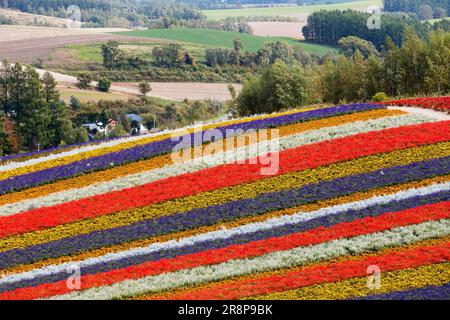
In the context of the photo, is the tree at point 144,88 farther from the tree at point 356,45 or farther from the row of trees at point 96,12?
the row of trees at point 96,12

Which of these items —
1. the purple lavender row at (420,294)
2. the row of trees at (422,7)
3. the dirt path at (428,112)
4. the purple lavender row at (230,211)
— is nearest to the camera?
the purple lavender row at (420,294)

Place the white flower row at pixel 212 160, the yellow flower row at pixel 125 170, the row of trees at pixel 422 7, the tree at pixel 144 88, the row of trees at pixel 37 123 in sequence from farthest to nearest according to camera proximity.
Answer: the row of trees at pixel 422 7 → the tree at pixel 144 88 → the row of trees at pixel 37 123 → the yellow flower row at pixel 125 170 → the white flower row at pixel 212 160

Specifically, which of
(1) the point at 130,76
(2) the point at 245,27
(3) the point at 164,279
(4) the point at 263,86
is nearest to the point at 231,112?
(4) the point at 263,86

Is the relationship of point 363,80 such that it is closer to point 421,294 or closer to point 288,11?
point 421,294

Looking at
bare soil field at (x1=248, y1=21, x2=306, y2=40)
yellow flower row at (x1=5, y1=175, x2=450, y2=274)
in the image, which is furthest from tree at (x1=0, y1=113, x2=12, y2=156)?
bare soil field at (x1=248, y1=21, x2=306, y2=40)

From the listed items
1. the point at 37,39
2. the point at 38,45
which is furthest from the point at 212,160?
the point at 37,39

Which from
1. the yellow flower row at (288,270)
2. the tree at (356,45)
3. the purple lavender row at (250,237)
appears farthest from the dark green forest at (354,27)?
the yellow flower row at (288,270)

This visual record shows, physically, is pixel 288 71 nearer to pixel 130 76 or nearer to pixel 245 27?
pixel 130 76
